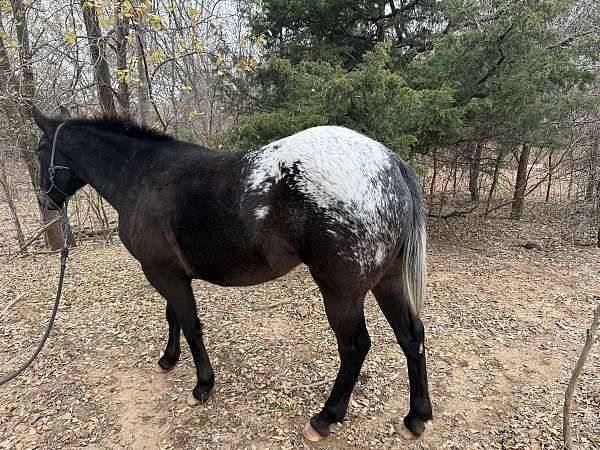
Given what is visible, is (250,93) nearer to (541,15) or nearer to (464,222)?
(541,15)

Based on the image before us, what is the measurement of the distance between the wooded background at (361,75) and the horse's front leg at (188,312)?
7.29 ft

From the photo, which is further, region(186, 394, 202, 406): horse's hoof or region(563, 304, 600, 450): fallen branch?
region(186, 394, 202, 406): horse's hoof

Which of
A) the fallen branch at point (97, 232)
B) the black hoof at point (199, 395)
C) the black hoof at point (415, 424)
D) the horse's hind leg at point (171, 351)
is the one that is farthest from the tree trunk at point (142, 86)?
the fallen branch at point (97, 232)

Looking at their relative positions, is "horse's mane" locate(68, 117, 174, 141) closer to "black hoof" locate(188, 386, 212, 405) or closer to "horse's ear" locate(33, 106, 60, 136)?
"horse's ear" locate(33, 106, 60, 136)

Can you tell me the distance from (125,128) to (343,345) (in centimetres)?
221

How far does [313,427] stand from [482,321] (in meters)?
2.30

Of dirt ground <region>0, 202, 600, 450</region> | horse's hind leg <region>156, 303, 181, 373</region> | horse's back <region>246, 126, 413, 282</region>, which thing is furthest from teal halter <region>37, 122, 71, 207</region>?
horse's back <region>246, 126, 413, 282</region>

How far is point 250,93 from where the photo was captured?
5.67m

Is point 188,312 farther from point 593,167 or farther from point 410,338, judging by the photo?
point 593,167

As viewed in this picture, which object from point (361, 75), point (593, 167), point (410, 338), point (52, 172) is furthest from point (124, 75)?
point (593, 167)

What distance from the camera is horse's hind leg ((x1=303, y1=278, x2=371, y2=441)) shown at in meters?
1.98

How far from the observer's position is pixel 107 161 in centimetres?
261

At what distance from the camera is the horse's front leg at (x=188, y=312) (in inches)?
95.1

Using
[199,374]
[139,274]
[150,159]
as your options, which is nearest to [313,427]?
[199,374]
